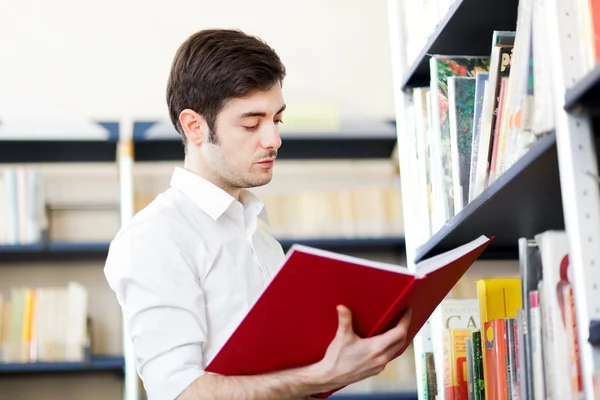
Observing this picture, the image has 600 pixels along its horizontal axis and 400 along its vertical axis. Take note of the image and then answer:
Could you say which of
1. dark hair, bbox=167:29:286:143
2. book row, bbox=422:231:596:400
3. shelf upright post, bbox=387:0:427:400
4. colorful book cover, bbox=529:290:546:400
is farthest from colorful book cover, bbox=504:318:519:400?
dark hair, bbox=167:29:286:143

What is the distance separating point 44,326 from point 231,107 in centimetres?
211

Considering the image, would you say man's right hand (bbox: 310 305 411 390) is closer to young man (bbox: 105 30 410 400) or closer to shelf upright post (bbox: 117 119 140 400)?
young man (bbox: 105 30 410 400)

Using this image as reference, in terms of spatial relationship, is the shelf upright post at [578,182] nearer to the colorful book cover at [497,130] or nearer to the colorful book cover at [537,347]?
the colorful book cover at [537,347]

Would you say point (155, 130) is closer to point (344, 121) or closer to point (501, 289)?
point (344, 121)

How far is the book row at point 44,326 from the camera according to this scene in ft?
10.9

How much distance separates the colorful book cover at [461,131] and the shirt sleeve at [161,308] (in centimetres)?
51

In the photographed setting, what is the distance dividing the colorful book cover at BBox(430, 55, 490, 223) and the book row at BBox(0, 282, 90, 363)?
213 centimetres

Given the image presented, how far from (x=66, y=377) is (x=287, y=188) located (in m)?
1.28

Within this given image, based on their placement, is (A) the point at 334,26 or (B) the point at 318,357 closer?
(B) the point at 318,357

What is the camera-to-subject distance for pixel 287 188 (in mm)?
3928

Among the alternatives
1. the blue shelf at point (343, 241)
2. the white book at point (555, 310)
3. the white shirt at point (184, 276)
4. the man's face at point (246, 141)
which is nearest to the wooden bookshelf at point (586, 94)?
the white book at point (555, 310)

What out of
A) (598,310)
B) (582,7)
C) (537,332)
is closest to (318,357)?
(537,332)

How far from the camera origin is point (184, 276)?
4.52 feet

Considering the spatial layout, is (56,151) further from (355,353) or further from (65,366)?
(355,353)
